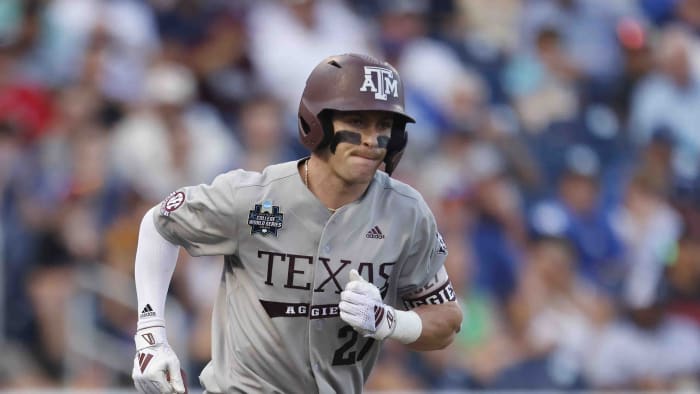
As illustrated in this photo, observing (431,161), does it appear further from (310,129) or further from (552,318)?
(310,129)

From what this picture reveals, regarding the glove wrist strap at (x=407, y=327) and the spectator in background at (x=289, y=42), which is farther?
the spectator in background at (x=289, y=42)

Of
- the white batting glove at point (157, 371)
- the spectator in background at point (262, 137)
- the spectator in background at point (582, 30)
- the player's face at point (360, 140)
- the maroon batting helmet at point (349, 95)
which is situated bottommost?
the white batting glove at point (157, 371)

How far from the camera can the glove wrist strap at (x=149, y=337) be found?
190 inches

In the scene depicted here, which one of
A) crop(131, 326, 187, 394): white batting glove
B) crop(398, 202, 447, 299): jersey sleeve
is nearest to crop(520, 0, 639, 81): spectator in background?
crop(398, 202, 447, 299): jersey sleeve

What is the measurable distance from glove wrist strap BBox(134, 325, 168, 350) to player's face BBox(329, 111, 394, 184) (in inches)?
36.3

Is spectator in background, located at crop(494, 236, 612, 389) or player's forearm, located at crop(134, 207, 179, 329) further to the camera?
spectator in background, located at crop(494, 236, 612, 389)

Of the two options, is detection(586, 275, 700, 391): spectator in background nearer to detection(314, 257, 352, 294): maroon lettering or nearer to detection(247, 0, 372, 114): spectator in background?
detection(247, 0, 372, 114): spectator in background

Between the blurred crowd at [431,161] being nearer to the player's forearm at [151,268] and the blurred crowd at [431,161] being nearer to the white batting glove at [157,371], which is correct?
the player's forearm at [151,268]

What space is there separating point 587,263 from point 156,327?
20.0 ft

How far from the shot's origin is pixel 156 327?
4.88m

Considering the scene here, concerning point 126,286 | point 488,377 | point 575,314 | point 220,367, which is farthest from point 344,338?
point 575,314

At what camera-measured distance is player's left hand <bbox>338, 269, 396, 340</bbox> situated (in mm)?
4484

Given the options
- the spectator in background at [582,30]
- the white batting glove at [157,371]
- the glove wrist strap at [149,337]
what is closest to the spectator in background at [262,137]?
the spectator in background at [582,30]

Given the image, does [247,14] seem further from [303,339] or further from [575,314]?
[303,339]
